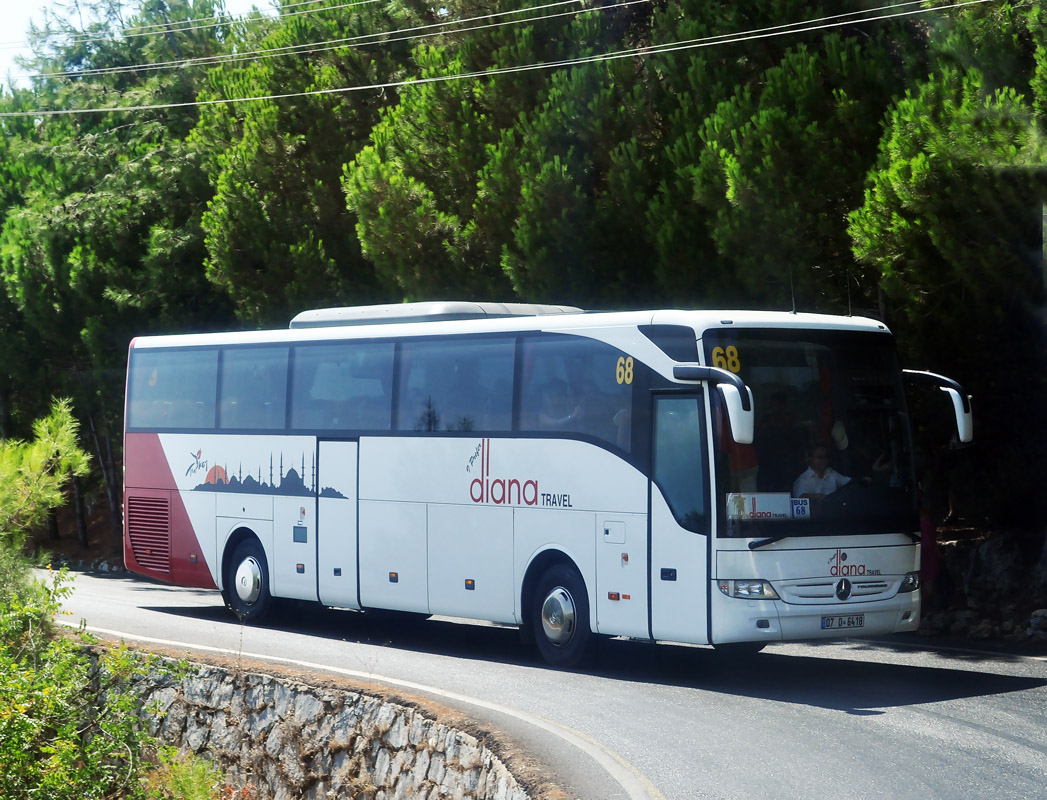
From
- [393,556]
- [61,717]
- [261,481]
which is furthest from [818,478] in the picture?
[261,481]

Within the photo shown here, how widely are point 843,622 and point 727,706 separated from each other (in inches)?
60.1

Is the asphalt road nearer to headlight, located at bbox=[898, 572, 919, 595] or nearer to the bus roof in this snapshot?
headlight, located at bbox=[898, 572, 919, 595]

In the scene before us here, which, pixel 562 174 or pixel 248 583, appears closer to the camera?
pixel 248 583

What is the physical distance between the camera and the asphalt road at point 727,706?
8016 mm

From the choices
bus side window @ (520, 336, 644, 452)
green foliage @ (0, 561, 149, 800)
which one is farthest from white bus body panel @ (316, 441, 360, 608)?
bus side window @ (520, 336, 644, 452)

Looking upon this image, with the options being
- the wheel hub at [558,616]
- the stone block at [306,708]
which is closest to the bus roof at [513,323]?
the wheel hub at [558,616]

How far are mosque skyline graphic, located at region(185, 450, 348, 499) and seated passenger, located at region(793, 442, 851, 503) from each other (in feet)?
19.5

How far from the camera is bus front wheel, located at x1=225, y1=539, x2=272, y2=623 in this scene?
649 inches

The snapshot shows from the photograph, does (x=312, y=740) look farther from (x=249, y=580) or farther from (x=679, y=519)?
(x=249, y=580)

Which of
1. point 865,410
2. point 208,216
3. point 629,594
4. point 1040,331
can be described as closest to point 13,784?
point 629,594

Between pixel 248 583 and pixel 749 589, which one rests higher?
pixel 749 589

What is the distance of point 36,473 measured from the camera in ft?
59.8

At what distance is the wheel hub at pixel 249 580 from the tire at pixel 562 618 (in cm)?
497

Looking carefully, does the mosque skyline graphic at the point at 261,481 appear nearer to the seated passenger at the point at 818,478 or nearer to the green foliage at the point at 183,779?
the green foliage at the point at 183,779
